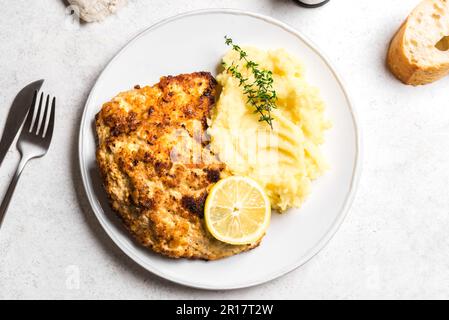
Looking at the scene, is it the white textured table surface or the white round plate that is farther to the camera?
the white textured table surface

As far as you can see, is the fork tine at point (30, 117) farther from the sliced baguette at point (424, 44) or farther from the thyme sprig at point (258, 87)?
the sliced baguette at point (424, 44)

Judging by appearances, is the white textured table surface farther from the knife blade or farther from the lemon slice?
the lemon slice

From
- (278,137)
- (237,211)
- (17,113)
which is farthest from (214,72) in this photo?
(17,113)

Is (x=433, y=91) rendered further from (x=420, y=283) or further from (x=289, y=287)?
(x=289, y=287)

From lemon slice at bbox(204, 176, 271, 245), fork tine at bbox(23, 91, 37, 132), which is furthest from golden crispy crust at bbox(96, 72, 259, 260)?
fork tine at bbox(23, 91, 37, 132)

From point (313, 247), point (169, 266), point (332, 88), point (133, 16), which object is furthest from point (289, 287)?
point (133, 16)
